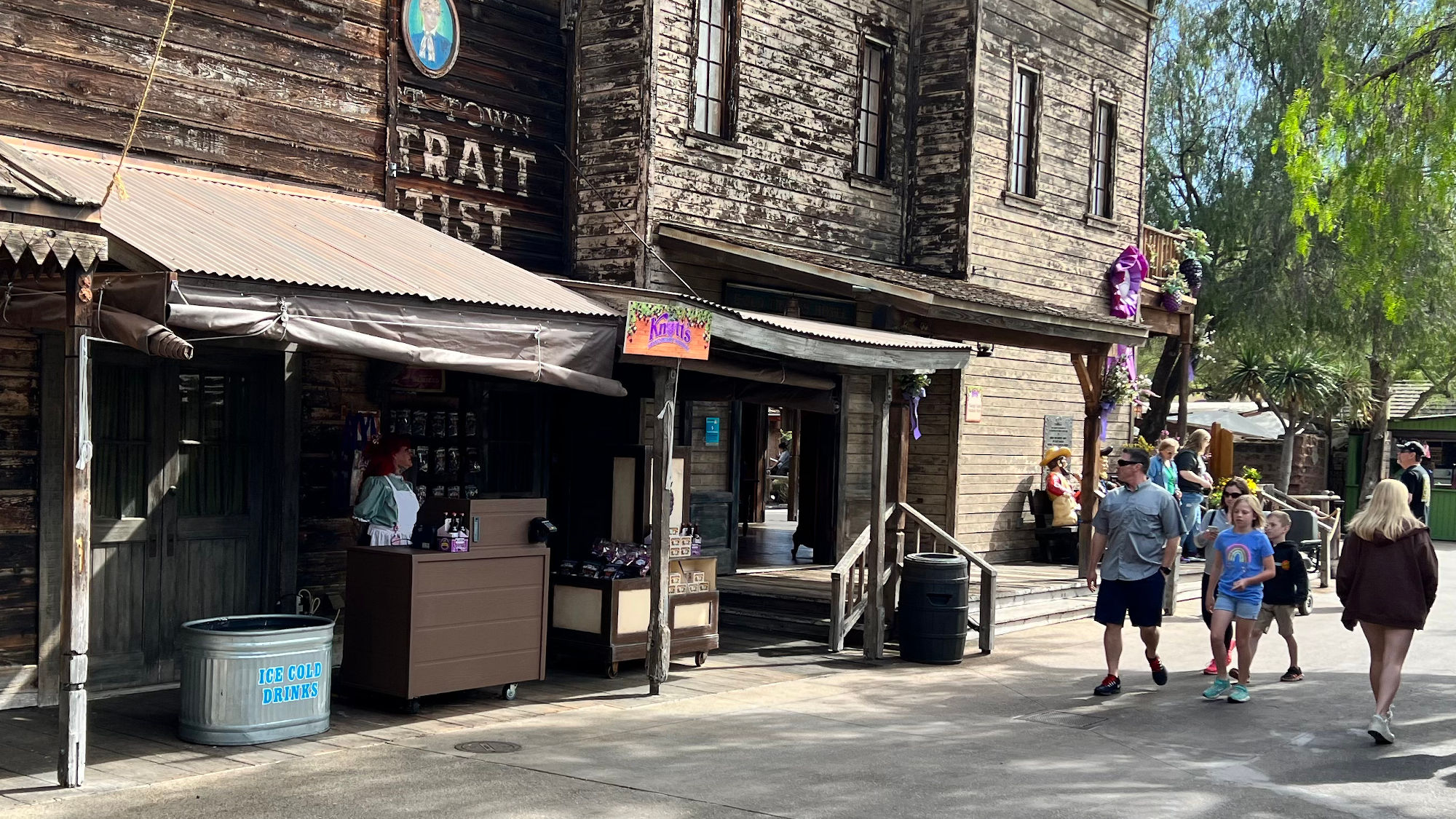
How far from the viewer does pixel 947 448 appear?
17328 mm

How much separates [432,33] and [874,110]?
6.58 m

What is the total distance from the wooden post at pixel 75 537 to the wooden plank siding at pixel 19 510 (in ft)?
6.64

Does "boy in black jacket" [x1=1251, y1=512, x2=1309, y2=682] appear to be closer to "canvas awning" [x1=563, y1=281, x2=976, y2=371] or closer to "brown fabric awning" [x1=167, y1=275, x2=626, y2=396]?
"canvas awning" [x1=563, y1=281, x2=976, y2=371]

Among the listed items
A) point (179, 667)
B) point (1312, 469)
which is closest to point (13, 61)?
point (179, 667)

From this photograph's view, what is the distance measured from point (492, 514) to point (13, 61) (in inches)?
168

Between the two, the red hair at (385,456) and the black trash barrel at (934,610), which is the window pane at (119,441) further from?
the black trash barrel at (934,610)

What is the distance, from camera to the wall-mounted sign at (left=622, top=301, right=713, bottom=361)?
9289 mm

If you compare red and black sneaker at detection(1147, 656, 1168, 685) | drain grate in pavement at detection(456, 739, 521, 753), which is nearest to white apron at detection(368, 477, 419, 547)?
drain grate in pavement at detection(456, 739, 521, 753)

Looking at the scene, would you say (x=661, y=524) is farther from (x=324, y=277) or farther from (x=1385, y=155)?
(x=1385, y=155)

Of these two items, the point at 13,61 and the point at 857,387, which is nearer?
the point at 13,61

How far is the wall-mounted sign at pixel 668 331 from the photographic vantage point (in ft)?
30.5

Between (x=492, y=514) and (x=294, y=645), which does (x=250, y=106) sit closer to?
(x=492, y=514)

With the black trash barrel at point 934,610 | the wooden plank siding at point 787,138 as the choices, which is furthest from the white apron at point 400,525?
the black trash barrel at point 934,610

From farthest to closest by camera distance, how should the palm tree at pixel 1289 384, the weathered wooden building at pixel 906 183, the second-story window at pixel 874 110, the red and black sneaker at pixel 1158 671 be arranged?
the palm tree at pixel 1289 384
the second-story window at pixel 874 110
the weathered wooden building at pixel 906 183
the red and black sneaker at pixel 1158 671
